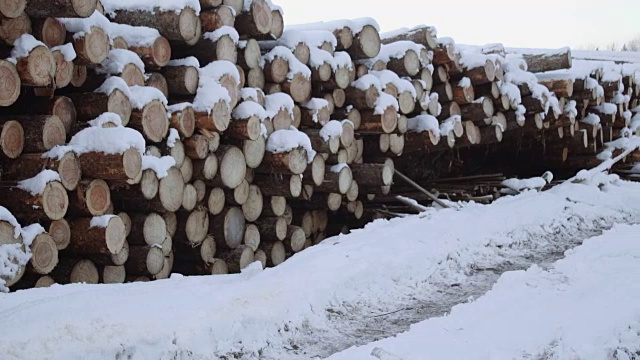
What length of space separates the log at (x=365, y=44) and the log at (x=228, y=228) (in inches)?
87.6

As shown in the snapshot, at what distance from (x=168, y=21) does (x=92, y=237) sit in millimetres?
1803

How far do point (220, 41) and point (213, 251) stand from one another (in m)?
1.91

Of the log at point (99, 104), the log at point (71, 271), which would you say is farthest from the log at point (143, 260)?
the log at point (99, 104)

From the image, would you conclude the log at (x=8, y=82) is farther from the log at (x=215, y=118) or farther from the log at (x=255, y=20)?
the log at (x=255, y=20)

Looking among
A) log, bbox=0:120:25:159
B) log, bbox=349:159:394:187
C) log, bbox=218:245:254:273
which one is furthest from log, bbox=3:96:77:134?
log, bbox=349:159:394:187

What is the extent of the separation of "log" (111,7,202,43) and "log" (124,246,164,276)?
1713mm

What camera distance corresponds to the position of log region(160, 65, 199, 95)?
5.36m

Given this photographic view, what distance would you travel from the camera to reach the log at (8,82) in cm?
414

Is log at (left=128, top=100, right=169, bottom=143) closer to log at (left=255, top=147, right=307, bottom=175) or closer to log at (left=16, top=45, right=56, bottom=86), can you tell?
log at (left=16, top=45, right=56, bottom=86)

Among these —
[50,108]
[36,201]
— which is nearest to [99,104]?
[50,108]

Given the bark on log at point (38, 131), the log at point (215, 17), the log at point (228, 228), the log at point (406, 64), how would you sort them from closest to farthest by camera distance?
the bark on log at point (38, 131) < the log at point (215, 17) < the log at point (228, 228) < the log at point (406, 64)

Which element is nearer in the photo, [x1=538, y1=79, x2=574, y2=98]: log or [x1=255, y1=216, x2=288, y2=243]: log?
[x1=255, y1=216, x2=288, y2=243]: log

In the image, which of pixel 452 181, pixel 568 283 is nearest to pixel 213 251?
pixel 568 283

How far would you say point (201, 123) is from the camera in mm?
5379
